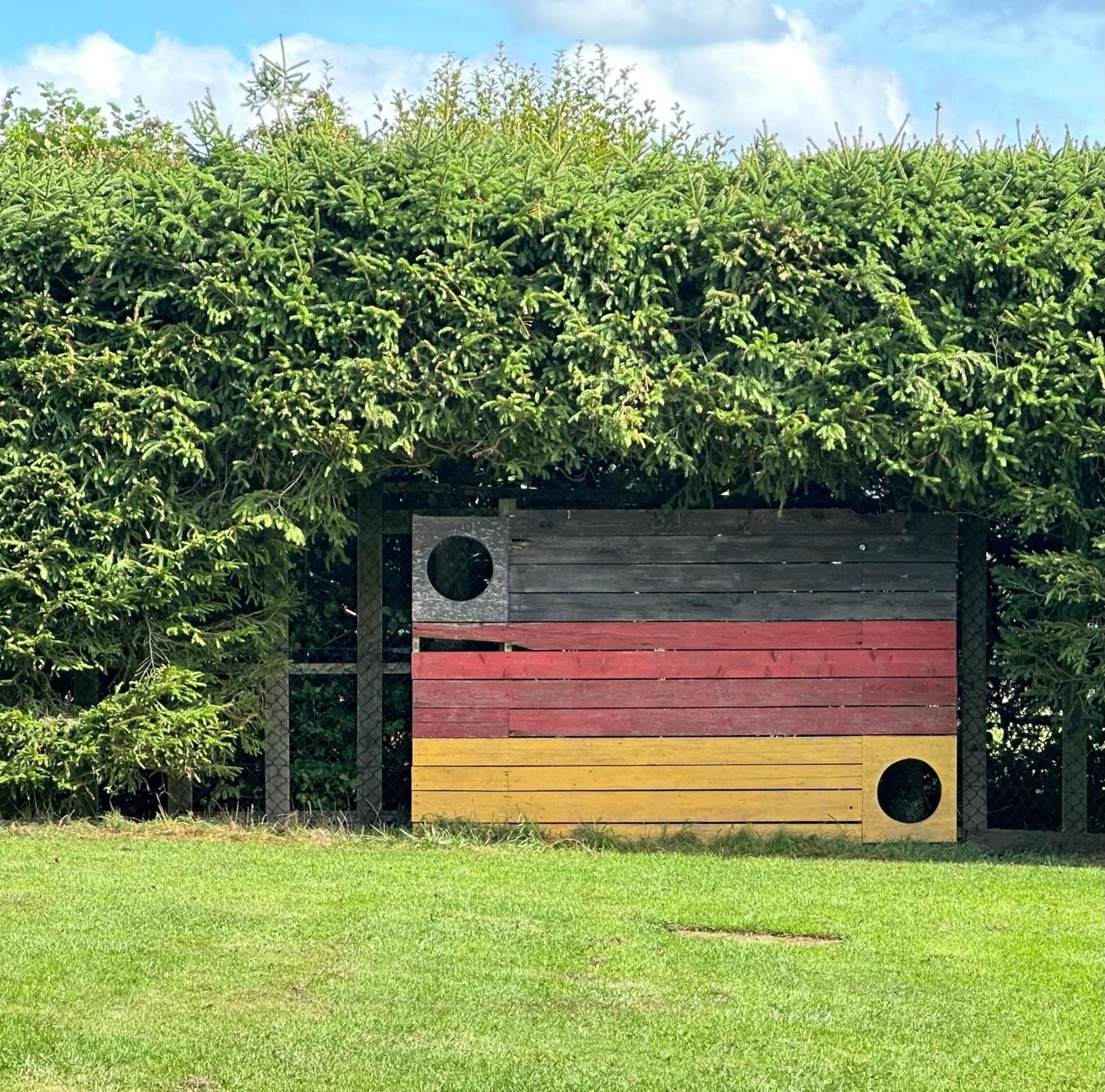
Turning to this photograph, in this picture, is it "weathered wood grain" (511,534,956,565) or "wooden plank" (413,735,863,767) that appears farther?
"weathered wood grain" (511,534,956,565)

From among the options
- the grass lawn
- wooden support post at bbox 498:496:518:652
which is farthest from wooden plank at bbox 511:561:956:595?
the grass lawn

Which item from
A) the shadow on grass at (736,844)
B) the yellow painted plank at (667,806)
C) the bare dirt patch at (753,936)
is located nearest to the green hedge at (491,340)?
the shadow on grass at (736,844)

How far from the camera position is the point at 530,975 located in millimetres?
5914

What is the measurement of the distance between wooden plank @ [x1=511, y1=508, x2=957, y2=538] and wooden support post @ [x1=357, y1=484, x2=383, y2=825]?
1066 mm

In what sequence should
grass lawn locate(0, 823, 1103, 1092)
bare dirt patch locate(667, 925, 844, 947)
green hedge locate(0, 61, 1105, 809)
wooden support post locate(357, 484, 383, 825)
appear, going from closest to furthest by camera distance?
grass lawn locate(0, 823, 1103, 1092) < bare dirt patch locate(667, 925, 844, 947) < green hedge locate(0, 61, 1105, 809) < wooden support post locate(357, 484, 383, 825)

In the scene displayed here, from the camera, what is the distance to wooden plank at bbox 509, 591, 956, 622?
9.81 m

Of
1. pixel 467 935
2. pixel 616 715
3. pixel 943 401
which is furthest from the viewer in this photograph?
pixel 616 715

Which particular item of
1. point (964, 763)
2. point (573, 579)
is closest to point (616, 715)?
point (573, 579)

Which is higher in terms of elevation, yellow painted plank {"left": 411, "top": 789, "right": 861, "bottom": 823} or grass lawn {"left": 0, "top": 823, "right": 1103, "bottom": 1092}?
yellow painted plank {"left": 411, "top": 789, "right": 861, "bottom": 823}

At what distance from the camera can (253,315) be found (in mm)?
9266

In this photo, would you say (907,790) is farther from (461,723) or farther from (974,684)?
(461,723)

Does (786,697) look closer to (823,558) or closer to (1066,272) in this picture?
(823,558)

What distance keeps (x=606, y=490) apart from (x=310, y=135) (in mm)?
3131

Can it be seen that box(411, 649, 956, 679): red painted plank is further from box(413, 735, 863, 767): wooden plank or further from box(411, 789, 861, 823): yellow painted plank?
box(411, 789, 861, 823): yellow painted plank
